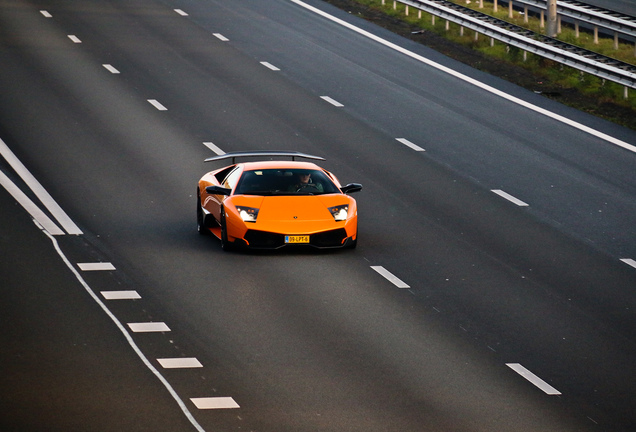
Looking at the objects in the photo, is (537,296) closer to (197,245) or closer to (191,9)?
(197,245)

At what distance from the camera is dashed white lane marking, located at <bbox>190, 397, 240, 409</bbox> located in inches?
462

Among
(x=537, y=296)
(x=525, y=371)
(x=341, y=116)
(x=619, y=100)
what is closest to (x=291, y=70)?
(x=341, y=116)

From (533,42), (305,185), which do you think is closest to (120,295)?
(305,185)

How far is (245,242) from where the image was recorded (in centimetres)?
1795

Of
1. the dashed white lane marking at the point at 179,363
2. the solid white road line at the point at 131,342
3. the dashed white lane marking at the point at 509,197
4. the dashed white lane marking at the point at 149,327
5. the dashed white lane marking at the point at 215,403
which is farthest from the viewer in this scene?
the dashed white lane marking at the point at 509,197

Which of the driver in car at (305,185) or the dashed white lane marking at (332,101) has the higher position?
the driver in car at (305,185)

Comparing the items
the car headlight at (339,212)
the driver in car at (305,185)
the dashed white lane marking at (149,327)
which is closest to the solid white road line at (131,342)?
the dashed white lane marking at (149,327)

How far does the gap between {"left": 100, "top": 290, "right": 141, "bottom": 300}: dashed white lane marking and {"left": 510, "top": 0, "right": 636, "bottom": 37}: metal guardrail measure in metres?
20.0

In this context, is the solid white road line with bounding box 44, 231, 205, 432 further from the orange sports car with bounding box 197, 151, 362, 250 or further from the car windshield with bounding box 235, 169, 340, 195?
the car windshield with bounding box 235, 169, 340, 195

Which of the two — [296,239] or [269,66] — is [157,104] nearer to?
[269,66]

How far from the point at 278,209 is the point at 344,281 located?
1987mm

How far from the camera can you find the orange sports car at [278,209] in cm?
1789

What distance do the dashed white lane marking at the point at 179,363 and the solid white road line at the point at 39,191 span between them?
20.5ft

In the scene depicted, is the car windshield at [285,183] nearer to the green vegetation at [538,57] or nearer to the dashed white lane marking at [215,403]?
the dashed white lane marking at [215,403]
